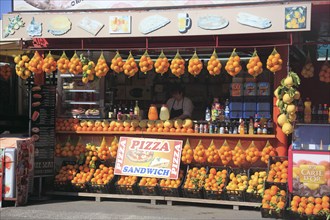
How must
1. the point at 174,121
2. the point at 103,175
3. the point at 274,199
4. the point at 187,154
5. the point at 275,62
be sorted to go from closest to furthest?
1. the point at 274,199
2. the point at 275,62
3. the point at 187,154
4. the point at 103,175
5. the point at 174,121

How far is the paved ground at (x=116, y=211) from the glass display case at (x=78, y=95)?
7.01 ft

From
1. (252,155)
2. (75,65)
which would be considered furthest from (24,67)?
(252,155)

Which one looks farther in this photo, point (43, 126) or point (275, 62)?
point (43, 126)

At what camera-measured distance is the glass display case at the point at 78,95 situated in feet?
30.9

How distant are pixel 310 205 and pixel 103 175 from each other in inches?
153

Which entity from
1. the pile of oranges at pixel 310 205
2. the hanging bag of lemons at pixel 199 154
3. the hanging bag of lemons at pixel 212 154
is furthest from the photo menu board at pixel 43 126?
the pile of oranges at pixel 310 205

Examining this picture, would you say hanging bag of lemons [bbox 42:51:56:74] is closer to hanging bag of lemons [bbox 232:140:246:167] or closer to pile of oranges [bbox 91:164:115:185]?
pile of oranges [bbox 91:164:115:185]

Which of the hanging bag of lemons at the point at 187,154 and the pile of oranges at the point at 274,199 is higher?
the hanging bag of lemons at the point at 187,154

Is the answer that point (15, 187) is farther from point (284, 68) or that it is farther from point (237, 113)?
point (284, 68)

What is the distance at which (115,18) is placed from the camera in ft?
25.9

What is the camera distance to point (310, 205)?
656 cm

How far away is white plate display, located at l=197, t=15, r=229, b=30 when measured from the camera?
7.43 metres

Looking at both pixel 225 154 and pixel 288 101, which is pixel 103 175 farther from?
pixel 288 101

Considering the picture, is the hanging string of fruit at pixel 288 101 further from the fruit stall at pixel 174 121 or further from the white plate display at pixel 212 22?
the white plate display at pixel 212 22
